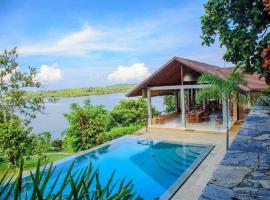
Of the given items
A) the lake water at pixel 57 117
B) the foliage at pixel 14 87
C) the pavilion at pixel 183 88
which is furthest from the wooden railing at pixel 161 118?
the foliage at pixel 14 87

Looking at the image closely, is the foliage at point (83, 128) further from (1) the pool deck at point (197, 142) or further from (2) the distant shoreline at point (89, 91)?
(2) the distant shoreline at point (89, 91)

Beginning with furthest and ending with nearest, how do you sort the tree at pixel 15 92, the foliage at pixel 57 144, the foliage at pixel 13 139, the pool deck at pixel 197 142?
the foliage at pixel 57 144 → the tree at pixel 15 92 → the foliage at pixel 13 139 → the pool deck at pixel 197 142

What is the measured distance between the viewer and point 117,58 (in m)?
66.8

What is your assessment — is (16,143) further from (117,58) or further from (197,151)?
(117,58)

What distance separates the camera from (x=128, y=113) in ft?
82.4

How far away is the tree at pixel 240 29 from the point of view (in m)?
9.45

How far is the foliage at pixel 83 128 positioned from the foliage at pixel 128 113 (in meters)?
8.88

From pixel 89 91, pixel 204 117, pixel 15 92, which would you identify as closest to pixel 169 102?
pixel 204 117

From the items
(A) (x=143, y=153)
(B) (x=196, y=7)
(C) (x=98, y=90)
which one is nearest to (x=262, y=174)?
(A) (x=143, y=153)

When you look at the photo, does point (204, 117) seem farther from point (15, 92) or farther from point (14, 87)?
point (14, 87)

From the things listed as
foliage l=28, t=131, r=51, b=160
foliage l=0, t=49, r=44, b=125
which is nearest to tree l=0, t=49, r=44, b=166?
foliage l=0, t=49, r=44, b=125

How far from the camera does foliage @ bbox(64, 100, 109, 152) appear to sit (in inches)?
611

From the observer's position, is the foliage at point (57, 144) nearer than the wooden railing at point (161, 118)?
No

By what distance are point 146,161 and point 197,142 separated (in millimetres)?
3063
